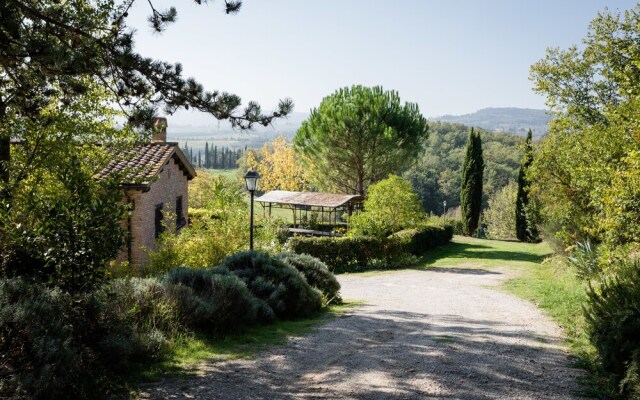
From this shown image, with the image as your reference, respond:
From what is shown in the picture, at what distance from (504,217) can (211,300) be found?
45.5 meters

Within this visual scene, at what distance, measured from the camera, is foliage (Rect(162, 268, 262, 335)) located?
23.6 feet

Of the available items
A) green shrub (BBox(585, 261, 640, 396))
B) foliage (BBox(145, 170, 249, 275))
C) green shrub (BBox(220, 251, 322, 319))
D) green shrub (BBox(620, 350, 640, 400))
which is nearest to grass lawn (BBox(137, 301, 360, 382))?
green shrub (BBox(220, 251, 322, 319))

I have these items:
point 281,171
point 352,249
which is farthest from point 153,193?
point 281,171

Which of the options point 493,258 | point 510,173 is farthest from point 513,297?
point 510,173

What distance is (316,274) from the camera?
37.1ft

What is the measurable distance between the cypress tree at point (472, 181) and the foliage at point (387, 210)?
591 inches

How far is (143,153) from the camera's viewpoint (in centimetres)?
1786

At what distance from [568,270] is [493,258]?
791 cm

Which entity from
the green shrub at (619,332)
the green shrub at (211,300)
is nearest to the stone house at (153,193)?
the green shrub at (211,300)

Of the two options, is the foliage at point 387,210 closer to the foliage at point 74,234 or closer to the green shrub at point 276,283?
the green shrub at point 276,283

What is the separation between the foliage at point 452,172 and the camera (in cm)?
6569

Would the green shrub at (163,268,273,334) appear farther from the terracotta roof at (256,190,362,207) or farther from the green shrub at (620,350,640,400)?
the terracotta roof at (256,190,362,207)

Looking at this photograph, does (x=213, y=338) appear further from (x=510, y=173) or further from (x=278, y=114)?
(x=510, y=173)

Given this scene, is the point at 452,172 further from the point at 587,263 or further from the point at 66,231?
the point at 66,231
